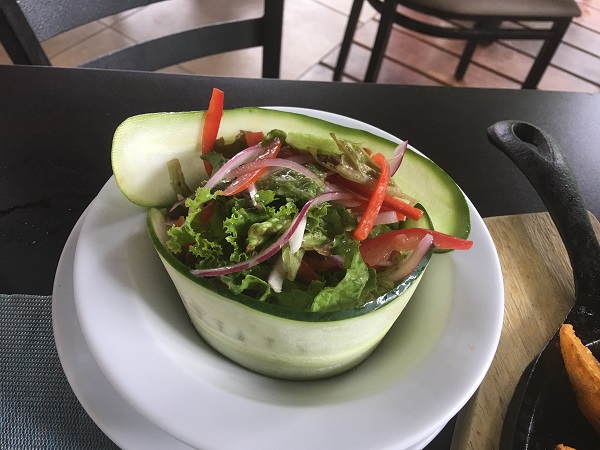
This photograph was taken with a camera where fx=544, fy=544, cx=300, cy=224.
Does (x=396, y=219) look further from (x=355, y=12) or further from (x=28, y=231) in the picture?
(x=355, y=12)

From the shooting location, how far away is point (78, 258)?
548 mm

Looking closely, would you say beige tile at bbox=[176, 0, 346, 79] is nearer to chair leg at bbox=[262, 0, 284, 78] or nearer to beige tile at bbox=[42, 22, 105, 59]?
beige tile at bbox=[42, 22, 105, 59]

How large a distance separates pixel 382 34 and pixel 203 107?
908mm

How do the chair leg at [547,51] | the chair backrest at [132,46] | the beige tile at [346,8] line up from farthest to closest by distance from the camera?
the beige tile at [346,8]
the chair leg at [547,51]
the chair backrest at [132,46]

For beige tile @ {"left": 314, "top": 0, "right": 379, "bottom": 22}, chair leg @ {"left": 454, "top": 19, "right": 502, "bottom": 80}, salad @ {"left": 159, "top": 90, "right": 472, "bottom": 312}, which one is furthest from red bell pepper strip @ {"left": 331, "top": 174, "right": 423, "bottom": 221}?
beige tile @ {"left": 314, "top": 0, "right": 379, "bottom": 22}

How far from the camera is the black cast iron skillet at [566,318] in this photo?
59 centimetres

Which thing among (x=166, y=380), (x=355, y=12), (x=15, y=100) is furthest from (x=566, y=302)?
(x=355, y=12)

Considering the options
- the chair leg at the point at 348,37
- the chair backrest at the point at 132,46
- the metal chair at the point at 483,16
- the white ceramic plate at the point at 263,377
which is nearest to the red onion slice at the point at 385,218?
the white ceramic plate at the point at 263,377

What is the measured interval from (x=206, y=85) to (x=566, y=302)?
2.28 ft

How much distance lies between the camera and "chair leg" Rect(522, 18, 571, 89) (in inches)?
65.3

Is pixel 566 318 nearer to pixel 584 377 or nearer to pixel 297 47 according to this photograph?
pixel 584 377

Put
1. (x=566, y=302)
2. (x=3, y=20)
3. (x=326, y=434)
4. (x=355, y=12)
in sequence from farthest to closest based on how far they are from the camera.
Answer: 1. (x=355, y=12)
2. (x=3, y=20)
3. (x=566, y=302)
4. (x=326, y=434)

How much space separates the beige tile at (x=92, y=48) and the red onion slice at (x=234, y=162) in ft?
5.13

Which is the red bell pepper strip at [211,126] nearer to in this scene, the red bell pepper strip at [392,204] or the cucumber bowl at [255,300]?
the cucumber bowl at [255,300]
